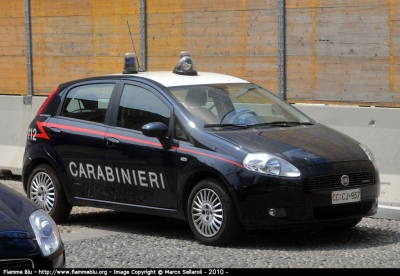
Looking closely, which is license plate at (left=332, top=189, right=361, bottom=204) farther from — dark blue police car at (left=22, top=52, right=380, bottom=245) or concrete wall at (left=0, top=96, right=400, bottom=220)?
concrete wall at (left=0, top=96, right=400, bottom=220)

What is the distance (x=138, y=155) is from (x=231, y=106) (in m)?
1.12

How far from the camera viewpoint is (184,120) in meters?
8.99

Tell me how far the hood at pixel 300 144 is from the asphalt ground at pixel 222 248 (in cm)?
87

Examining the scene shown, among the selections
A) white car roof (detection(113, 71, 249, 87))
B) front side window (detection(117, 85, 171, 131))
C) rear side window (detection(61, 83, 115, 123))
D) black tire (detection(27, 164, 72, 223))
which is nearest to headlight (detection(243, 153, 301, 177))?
front side window (detection(117, 85, 171, 131))

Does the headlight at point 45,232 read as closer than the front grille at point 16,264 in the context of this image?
No

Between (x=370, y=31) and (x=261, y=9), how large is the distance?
1970mm

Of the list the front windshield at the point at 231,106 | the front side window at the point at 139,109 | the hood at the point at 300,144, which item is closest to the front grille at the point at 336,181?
the hood at the point at 300,144

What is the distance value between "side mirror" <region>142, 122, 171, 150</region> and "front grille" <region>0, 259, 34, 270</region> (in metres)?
3.37

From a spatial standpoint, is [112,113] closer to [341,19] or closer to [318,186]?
[318,186]

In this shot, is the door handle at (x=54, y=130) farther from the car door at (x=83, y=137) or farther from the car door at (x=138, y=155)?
the car door at (x=138, y=155)

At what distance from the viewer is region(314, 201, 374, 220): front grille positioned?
331 inches

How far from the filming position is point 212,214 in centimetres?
856

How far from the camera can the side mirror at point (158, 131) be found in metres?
8.91

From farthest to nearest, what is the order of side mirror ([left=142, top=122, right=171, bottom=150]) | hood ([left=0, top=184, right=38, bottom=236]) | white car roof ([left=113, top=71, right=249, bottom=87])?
white car roof ([left=113, top=71, right=249, bottom=87]), side mirror ([left=142, top=122, right=171, bottom=150]), hood ([left=0, top=184, right=38, bottom=236])
